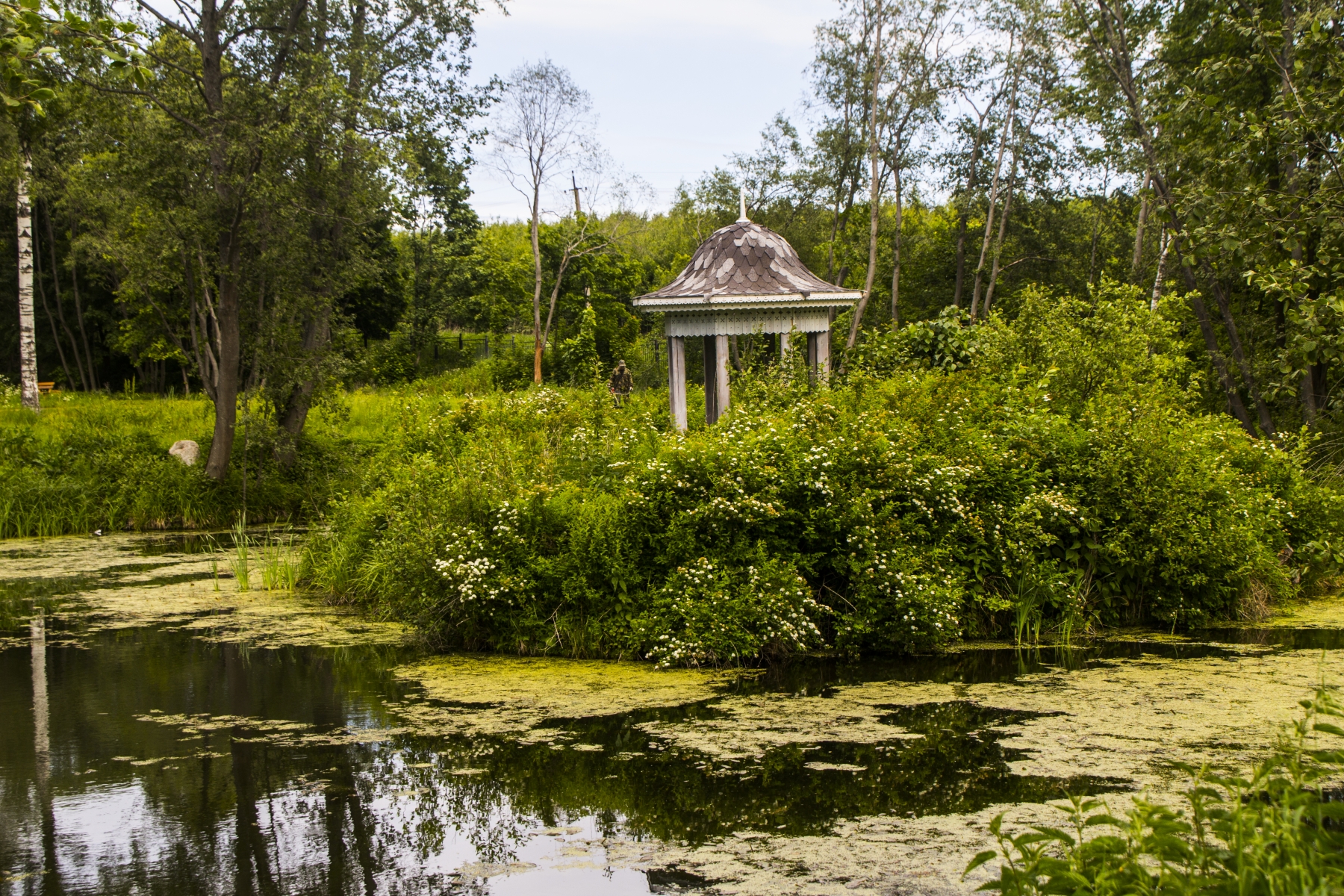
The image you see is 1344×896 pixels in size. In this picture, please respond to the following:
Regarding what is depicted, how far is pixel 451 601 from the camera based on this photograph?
785cm

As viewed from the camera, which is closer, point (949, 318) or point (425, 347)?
point (949, 318)

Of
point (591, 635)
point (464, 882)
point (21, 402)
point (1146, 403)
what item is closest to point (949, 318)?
point (1146, 403)

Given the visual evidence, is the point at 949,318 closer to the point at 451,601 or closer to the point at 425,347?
the point at 451,601

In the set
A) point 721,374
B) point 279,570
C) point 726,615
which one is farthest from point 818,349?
point 279,570

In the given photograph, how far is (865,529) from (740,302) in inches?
174

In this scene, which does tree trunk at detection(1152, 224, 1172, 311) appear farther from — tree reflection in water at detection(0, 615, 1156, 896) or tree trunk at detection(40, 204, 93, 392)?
tree trunk at detection(40, 204, 93, 392)

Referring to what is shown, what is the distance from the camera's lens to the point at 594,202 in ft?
124

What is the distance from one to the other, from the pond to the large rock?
332 inches

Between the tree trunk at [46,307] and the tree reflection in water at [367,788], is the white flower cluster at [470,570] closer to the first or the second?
the tree reflection in water at [367,788]

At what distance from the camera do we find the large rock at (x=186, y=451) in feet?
53.4

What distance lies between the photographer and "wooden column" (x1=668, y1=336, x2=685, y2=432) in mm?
11312

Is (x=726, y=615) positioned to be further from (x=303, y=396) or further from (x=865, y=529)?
(x=303, y=396)

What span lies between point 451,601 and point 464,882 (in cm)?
399

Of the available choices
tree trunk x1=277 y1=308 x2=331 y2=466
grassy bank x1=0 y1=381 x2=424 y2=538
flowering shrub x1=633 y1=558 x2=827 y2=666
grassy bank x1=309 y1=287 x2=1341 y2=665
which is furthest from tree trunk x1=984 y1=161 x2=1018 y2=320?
flowering shrub x1=633 y1=558 x2=827 y2=666
